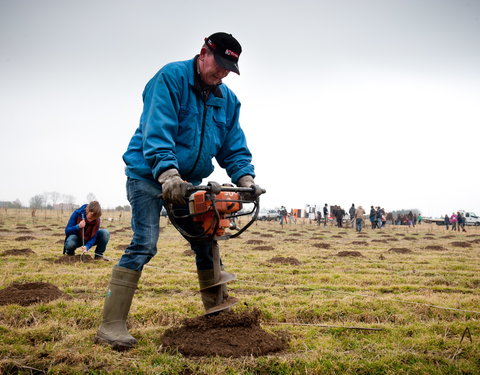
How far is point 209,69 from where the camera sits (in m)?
2.76

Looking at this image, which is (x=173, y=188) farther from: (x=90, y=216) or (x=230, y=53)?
(x=90, y=216)

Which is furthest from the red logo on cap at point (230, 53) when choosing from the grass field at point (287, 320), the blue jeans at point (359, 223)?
the blue jeans at point (359, 223)

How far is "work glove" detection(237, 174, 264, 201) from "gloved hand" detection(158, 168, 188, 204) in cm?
68

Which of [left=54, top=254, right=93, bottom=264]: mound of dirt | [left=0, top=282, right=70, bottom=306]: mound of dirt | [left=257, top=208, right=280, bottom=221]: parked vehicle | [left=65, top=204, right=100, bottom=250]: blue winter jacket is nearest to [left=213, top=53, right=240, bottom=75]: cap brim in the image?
[left=0, top=282, right=70, bottom=306]: mound of dirt

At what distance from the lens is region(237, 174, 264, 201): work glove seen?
283 cm

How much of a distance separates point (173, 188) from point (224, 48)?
1.11m

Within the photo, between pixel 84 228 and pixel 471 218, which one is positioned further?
pixel 471 218

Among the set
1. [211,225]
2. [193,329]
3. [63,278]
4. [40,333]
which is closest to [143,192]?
[211,225]

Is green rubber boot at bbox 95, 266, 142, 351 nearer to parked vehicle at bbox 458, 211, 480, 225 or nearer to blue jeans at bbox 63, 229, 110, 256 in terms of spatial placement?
blue jeans at bbox 63, 229, 110, 256

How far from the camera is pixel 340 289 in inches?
207

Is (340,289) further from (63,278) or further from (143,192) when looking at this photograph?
(63,278)

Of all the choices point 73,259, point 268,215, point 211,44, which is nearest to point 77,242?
point 73,259

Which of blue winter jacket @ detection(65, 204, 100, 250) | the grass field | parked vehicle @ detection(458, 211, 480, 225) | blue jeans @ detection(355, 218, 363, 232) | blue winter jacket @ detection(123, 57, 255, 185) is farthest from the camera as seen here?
parked vehicle @ detection(458, 211, 480, 225)

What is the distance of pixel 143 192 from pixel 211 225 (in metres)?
0.60
